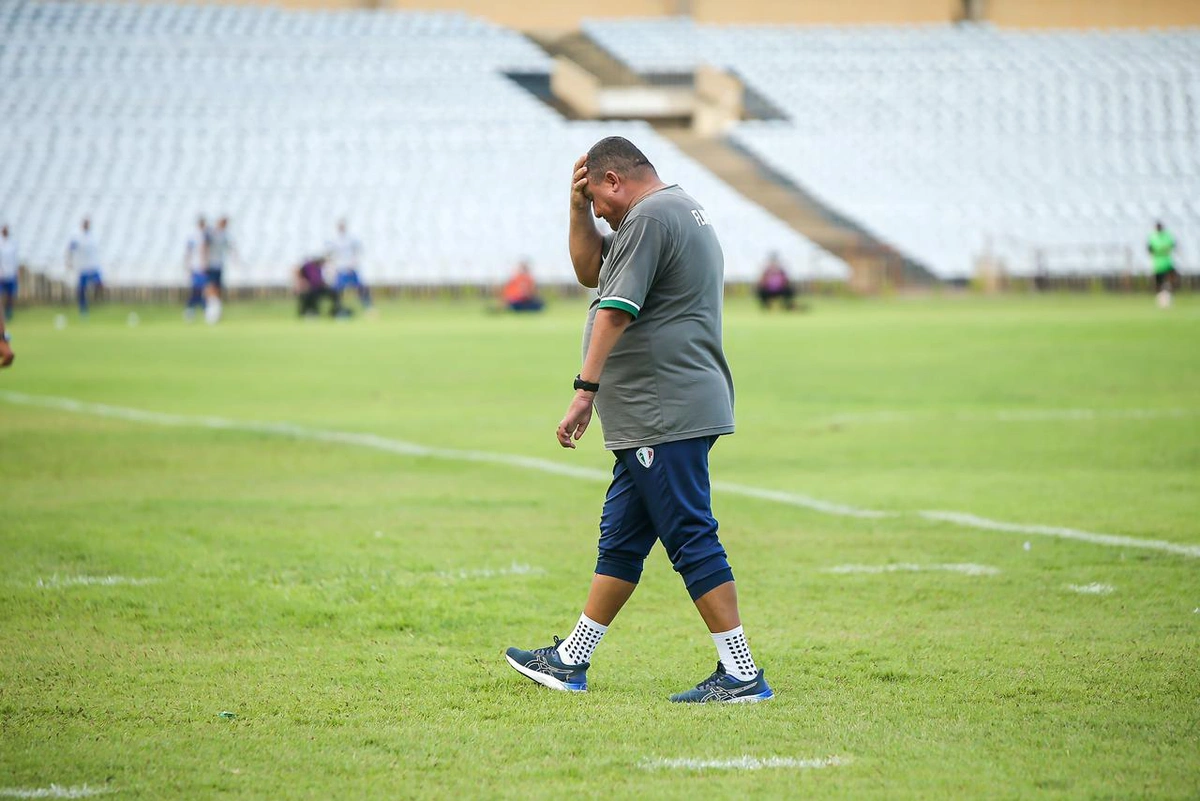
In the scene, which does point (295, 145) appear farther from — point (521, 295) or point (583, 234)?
point (583, 234)

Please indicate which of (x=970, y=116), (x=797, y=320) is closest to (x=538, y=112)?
(x=970, y=116)

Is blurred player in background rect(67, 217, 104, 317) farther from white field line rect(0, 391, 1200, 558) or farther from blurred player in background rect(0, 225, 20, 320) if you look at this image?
white field line rect(0, 391, 1200, 558)

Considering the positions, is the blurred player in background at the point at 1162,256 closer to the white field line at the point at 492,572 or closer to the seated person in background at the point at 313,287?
the seated person in background at the point at 313,287

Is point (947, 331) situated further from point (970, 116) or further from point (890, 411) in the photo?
point (970, 116)

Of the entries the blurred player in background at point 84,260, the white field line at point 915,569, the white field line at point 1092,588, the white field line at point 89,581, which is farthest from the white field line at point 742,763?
the blurred player in background at point 84,260

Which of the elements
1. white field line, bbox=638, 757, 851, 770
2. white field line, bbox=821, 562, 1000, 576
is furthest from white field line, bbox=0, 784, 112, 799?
white field line, bbox=821, 562, 1000, 576

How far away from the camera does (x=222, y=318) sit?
36.9 meters

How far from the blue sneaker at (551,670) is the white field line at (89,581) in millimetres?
2599

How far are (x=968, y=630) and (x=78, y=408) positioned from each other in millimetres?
12292

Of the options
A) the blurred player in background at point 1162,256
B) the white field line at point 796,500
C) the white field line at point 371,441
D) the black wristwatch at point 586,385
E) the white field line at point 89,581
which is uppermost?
the blurred player in background at point 1162,256

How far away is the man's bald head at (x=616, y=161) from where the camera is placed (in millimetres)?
5520

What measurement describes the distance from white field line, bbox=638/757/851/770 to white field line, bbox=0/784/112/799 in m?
1.55

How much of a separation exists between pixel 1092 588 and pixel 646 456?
2894 mm

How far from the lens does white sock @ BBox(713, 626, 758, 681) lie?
17.7 feet
